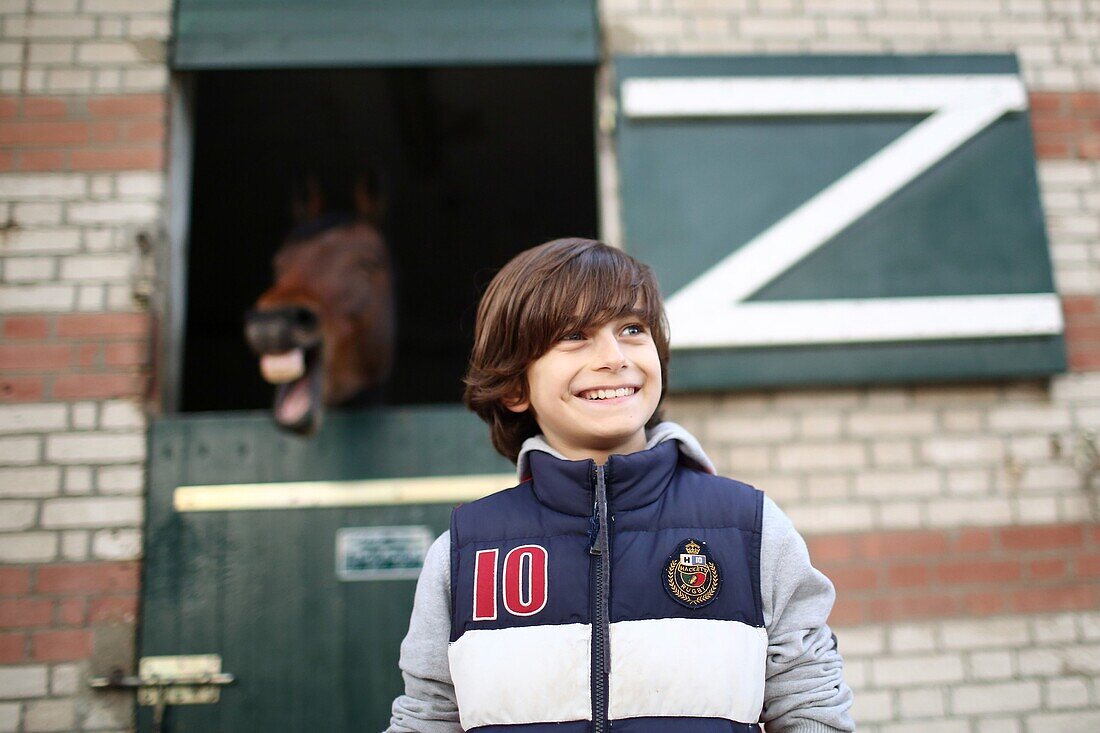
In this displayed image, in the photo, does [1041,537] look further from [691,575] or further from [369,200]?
[369,200]

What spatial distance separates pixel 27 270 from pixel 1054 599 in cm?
415

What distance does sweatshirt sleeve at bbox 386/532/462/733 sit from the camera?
1337 millimetres

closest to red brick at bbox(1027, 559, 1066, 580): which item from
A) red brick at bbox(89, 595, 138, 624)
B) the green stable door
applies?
the green stable door

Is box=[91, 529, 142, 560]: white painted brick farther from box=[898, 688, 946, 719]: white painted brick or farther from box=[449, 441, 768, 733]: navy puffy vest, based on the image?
box=[898, 688, 946, 719]: white painted brick

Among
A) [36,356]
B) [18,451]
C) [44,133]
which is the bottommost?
[18,451]

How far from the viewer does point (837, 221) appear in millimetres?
2973

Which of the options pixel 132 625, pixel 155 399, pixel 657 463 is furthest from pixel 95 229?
pixel 657 463

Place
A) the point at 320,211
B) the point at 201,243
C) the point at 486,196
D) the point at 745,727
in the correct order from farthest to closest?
the point at 486,196, the point at 201,243, the point at 320,211, the point at 745,727

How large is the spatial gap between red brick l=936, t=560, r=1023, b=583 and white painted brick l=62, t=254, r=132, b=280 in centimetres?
335

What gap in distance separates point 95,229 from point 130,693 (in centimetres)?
174

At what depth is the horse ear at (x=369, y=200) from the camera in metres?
3.47

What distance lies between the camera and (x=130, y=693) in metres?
2.65

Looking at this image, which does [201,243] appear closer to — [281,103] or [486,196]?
[281,103]

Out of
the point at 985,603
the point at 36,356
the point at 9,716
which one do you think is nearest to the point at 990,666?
the point at 985,603
